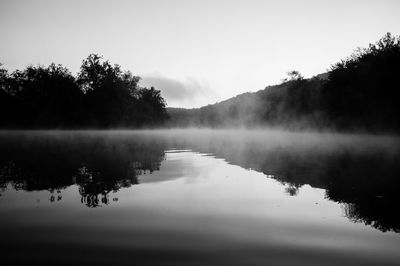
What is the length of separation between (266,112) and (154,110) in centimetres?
5314

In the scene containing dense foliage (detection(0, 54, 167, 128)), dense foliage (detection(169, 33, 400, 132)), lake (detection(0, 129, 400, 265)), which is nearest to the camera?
lake (detection(0, 129, 400, 265))

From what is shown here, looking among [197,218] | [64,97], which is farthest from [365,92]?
[64,97]

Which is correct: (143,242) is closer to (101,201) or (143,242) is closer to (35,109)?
(101,201)

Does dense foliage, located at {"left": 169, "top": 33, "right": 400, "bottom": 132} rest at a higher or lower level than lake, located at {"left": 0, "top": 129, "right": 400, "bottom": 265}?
higher

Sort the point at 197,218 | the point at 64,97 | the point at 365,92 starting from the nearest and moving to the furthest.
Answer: the point at 197,218 < the point at 365,92 < the point at 64,97

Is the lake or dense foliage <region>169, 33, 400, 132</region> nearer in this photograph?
the lake

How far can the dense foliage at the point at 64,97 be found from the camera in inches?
3745

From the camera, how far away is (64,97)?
3885 inches

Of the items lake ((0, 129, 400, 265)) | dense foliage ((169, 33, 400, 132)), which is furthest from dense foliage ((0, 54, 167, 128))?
lake ((0, 129, 400, 265))

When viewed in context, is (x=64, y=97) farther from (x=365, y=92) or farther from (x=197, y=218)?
(x=197, y=218)

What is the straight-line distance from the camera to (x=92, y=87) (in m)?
106

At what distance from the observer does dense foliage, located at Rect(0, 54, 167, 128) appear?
95125 millimetres

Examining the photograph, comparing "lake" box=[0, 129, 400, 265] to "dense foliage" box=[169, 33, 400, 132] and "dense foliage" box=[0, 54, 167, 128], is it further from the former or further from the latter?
"dense foliage" box=[0, 54, 167, 128]

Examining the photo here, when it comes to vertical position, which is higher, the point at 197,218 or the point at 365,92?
the point at 365,92
